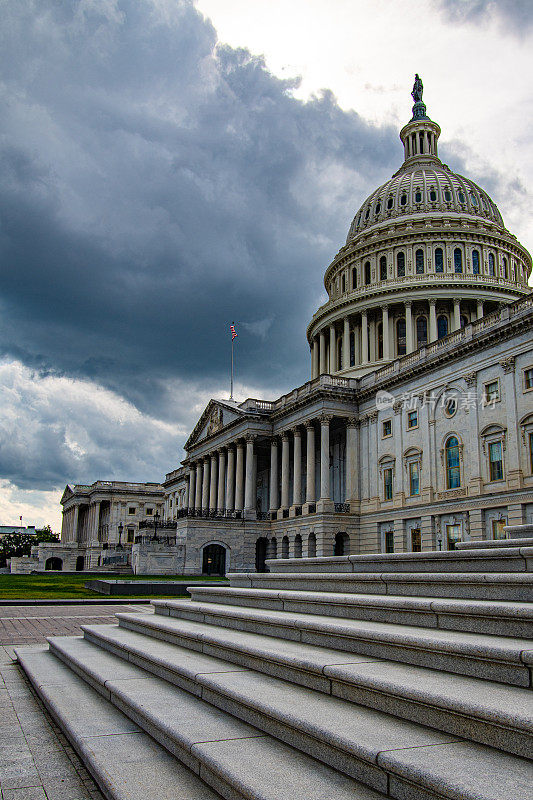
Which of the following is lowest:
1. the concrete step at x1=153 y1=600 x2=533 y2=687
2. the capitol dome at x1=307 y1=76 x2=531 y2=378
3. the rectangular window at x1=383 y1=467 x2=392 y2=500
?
the concrete step at x1=153 y1=600 x2=533 y2=687

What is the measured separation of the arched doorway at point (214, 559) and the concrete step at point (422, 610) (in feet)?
194

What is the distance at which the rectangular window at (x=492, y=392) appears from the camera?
4631 cm

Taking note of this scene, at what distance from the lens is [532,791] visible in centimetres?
390

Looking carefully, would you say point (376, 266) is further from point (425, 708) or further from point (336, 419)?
point (425, 708)

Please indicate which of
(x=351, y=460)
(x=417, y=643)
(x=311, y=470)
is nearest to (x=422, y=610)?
(x=417, y=643)

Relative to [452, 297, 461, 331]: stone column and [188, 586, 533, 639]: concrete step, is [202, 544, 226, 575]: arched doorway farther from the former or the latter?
[188, 586, 533, 639]: concrete step

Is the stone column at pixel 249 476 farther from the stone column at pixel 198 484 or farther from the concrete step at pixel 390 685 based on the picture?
the concrete step at pixel 390 685

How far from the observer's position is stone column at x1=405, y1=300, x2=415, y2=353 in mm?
75750

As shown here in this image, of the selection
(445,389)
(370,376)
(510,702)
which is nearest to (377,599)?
(510,702)

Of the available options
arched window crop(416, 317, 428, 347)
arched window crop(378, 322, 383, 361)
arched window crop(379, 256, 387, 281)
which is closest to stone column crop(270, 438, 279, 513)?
arched window crop(378, 322, 383, 361)

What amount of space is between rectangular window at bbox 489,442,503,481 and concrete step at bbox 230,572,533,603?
35.5 m

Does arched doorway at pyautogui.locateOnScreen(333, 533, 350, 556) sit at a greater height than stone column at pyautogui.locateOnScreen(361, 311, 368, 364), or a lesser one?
lesser

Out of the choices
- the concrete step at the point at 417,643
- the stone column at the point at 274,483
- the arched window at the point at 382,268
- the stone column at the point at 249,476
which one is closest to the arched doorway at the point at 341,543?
the stone column at the point at 274,483

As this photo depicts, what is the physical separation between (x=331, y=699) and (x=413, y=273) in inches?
3131
